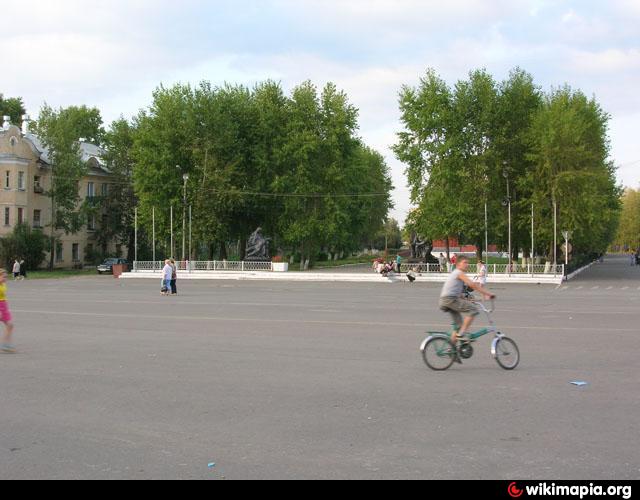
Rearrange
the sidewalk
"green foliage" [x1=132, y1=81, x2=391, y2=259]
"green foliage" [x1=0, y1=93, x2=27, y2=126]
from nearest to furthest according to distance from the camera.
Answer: the sidewalk < "green foliage" [x1=132, y1=81, x2=391, y2=259] < "green foliage" [x1=0, y1=93, x2=27, y2=126]

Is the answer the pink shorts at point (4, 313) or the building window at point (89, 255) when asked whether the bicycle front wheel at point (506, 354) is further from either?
the building window at point (89, 255)

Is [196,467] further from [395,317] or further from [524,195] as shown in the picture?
[524,195]

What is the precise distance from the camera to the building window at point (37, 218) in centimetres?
7288

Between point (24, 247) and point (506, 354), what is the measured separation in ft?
203

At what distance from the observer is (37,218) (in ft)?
241

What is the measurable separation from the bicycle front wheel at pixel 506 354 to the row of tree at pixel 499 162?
42.8m

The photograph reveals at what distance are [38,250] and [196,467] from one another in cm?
6614

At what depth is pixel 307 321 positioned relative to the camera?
65.1 ft

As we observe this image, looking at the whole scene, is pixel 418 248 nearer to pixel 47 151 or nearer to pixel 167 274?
pixel 47 151

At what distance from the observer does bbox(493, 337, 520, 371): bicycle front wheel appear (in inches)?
450

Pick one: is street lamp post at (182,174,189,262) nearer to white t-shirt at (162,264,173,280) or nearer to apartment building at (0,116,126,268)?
apartment building at (0,116,126,268)
